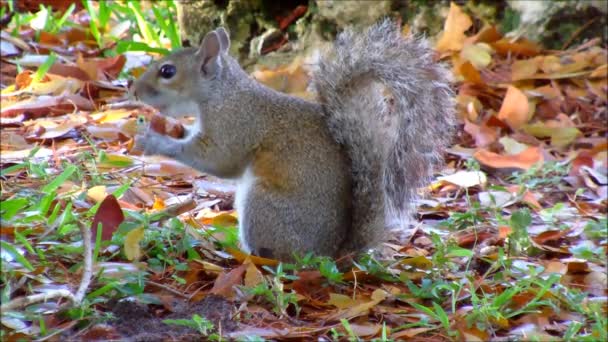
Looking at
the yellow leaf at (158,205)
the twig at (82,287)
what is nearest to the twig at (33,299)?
the twig at (82,287)

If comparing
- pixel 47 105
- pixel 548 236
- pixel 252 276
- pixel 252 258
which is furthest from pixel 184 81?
pixel 548 236

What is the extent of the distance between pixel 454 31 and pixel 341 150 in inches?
106

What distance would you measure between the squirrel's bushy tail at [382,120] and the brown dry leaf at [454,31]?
7.98 feet

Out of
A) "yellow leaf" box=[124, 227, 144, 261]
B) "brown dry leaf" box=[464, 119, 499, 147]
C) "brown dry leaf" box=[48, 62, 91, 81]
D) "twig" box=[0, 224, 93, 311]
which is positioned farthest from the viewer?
"brown dry leaf" box=[48, 62, 91, 81]

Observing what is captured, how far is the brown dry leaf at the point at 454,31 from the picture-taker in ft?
19.1

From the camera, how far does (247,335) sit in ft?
8.68

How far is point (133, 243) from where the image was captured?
3059 mm

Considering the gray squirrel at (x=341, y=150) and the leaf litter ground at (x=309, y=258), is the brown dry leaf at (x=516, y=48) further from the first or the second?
the gray squirrel at (x=341, y=150)

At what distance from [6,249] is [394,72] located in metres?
1.40

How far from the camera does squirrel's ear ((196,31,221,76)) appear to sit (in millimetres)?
3641

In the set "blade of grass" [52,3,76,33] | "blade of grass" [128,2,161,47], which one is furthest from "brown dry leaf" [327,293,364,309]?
"blade of grass" [52,3,76,33]

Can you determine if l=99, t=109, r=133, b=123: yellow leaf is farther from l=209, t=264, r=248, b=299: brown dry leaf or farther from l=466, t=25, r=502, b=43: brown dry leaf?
l=466, t=25, r=502, b=43: brown dry leaf

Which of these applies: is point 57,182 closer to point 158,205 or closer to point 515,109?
point 158,205

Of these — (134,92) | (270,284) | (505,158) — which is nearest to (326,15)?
(505,158)
